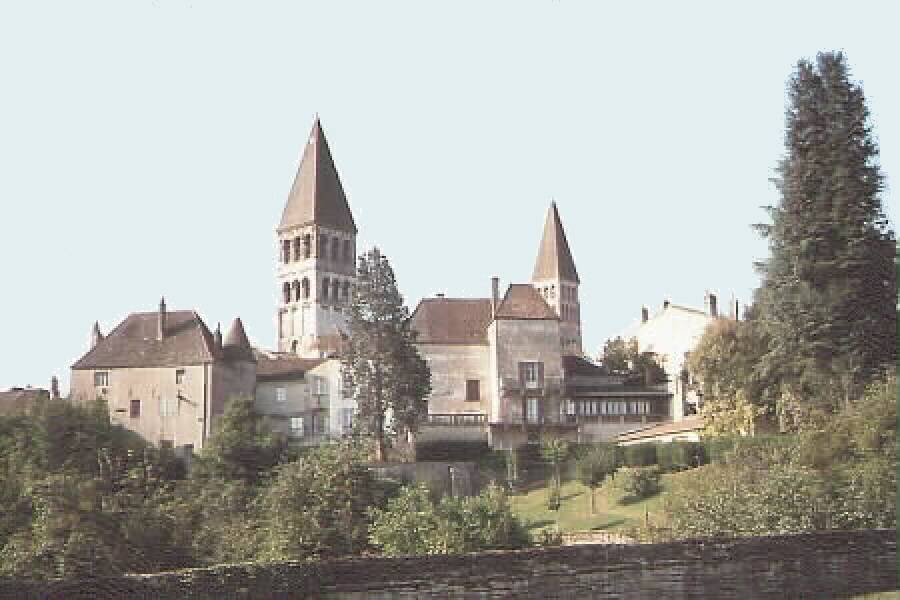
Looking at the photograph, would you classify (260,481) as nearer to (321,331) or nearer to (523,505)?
(523,505)

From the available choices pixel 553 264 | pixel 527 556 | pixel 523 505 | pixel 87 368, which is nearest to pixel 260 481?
pixel 523 505

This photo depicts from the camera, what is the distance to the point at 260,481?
5484 centimetres

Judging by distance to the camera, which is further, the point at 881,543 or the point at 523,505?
the point at 523,505

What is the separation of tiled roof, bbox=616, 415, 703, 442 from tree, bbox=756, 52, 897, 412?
10682 millimetres

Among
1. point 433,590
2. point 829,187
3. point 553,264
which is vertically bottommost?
point 433,590

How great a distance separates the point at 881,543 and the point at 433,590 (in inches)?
302

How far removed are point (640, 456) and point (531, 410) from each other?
15.1 metres

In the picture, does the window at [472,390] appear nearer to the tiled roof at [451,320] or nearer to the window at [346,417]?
the tiled roof at [451,320]

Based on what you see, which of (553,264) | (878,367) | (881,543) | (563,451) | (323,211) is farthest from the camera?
(553,264)

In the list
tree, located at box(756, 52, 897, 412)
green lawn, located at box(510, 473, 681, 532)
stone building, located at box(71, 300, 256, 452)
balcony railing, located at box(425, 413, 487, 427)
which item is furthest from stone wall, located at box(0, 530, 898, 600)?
stone building, located at box(71, 300, 256, 452)

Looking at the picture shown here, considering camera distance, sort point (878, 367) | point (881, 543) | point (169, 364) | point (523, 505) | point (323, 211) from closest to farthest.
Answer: point (881, 543) < point (878, 367) < point (523, 505) < point (169, 364) < point (323, 211)

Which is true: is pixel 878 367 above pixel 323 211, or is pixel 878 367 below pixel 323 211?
below

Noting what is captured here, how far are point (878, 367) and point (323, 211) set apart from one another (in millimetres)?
60858

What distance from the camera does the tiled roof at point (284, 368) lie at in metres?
71.4
